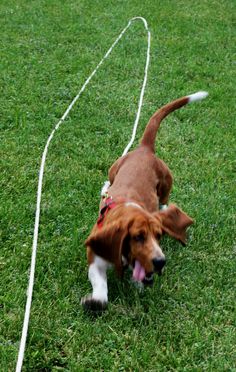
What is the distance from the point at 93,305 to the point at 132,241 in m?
0.46

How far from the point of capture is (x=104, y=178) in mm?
4906

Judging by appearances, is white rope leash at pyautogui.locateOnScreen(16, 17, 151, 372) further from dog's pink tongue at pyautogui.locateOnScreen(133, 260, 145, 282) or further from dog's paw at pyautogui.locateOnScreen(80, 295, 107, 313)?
dog's pink tongue at pyautogui.locateOnScreen(133, 260, 145, 282)

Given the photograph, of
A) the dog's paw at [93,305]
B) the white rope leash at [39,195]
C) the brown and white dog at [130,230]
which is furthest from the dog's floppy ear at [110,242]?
the white rope leash at [39,195]

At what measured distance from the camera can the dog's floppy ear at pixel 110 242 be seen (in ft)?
10.7

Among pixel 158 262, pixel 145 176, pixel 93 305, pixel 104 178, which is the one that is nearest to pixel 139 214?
pixel 158 262

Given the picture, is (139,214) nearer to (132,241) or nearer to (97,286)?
(132,241)

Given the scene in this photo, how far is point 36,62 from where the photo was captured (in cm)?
730

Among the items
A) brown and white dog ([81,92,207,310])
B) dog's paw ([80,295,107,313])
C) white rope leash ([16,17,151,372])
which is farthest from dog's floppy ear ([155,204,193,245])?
white rope leash ([16,17,151,372])

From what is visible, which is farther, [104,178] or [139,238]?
[104,178]

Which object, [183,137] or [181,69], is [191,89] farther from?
[183,137]

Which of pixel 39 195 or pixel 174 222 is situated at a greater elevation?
pixel 174 222

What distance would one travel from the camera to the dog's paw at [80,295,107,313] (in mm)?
3371

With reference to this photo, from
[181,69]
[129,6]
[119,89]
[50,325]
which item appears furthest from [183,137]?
[129,6]

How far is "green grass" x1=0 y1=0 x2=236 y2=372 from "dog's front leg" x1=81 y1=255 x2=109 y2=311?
0.22ft
